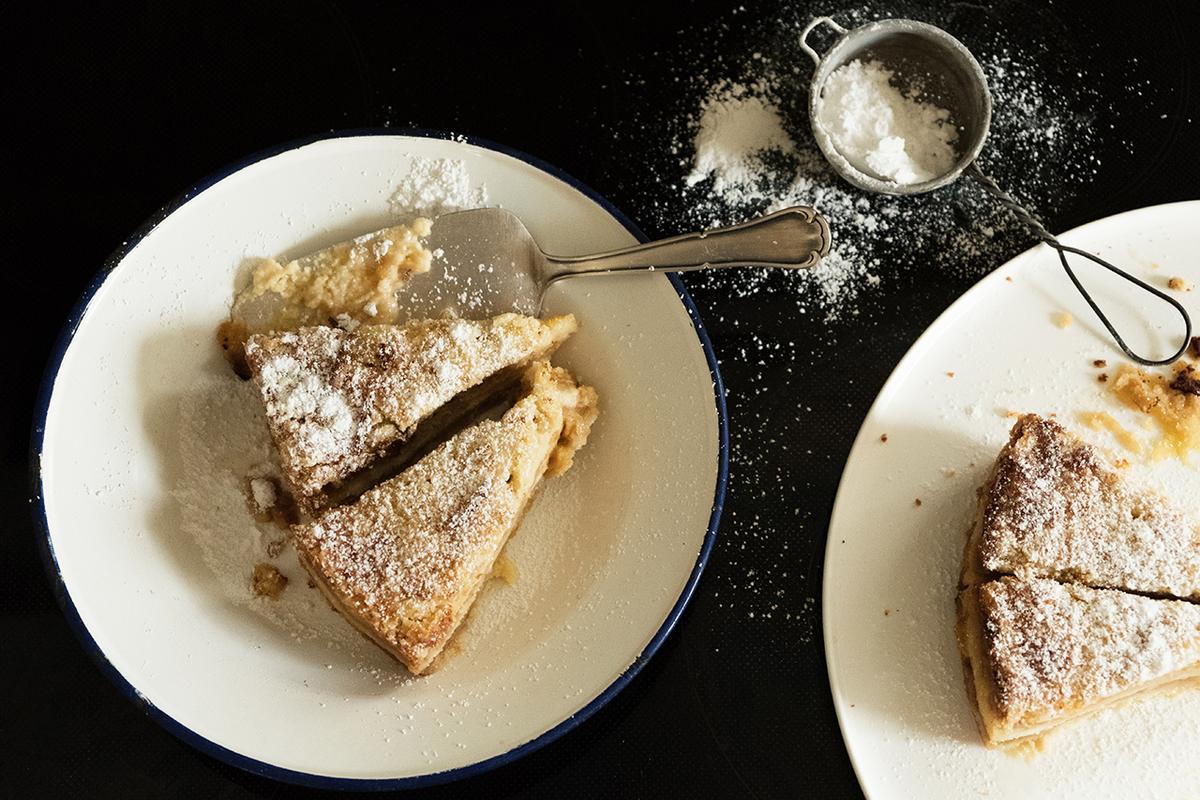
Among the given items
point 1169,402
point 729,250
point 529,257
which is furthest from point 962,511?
point 529,257

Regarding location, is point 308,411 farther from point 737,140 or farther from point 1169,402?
point 1169,402

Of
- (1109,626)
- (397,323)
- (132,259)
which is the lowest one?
(1109,626)

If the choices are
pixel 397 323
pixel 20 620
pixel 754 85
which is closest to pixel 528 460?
pixel 397 323

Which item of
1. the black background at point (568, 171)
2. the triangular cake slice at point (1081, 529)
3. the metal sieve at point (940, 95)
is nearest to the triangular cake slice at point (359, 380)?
the black background at point (568, 171)

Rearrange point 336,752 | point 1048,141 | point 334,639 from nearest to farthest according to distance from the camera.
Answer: point 336,752 < point 334,639 < point 1048,141

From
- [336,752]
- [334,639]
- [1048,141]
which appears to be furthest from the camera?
[1048,141]

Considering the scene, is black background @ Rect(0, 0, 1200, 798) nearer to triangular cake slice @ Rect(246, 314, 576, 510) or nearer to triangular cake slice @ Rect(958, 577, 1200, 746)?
triangular cake slice @ Rect(958, 577, 1200, 746)

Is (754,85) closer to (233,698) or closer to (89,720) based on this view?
(233,698)
